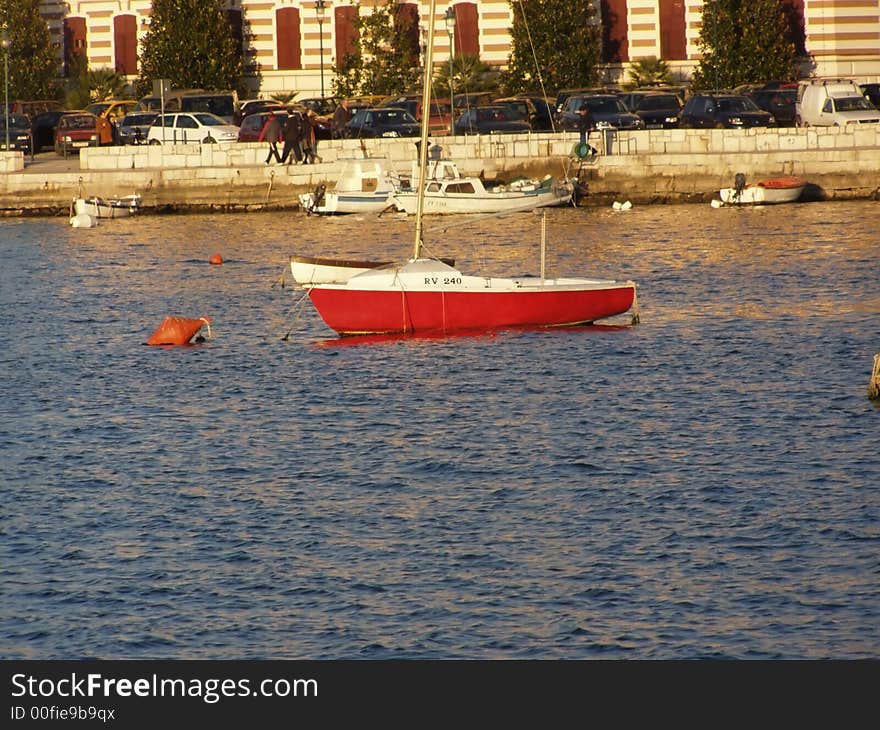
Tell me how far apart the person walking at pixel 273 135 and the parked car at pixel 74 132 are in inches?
349

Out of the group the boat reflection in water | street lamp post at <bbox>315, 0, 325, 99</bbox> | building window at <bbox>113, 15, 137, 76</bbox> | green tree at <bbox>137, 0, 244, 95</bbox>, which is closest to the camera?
the boat reflection in water

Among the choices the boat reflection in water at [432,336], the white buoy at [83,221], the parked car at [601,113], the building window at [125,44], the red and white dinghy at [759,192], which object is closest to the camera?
the boat reflection in water at [432,336]

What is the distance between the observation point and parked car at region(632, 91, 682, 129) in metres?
59.6

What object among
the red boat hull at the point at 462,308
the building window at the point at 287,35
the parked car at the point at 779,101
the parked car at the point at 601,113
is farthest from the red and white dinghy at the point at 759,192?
the building window at the point at 287,35

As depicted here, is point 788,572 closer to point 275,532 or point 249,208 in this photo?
point 275,532

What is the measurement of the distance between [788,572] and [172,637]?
6602 millimetres

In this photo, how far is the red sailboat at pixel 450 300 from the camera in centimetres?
3250

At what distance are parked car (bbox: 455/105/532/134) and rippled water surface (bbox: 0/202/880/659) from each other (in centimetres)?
1859

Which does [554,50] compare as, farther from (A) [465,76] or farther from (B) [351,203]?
(B) [351,203]

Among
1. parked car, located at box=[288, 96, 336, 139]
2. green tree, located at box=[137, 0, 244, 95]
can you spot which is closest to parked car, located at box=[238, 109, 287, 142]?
parked car, located at box=[288, 96, 336, 139]

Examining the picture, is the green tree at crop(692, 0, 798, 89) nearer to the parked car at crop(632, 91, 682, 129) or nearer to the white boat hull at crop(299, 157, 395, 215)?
the parked car at crop(632, 91, 682, 129)

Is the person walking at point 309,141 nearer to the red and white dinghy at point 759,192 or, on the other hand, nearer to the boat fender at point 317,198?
the boat fender at point 317,198

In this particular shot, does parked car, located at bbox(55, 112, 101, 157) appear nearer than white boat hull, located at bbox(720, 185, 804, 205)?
No
